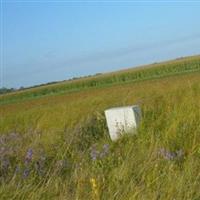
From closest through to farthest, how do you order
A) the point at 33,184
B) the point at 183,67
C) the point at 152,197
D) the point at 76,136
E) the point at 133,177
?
the point at 152,197 < the point at 133,177 < the point at 33,184 < the point at 76,136 < the point at 183,67

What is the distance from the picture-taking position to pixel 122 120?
630cm

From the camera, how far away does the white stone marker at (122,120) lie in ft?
19.9

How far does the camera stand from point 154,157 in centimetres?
438

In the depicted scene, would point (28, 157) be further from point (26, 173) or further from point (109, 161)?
point (109, 161)

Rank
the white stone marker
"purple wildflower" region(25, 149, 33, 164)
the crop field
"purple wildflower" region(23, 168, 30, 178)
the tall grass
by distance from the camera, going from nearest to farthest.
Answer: the crop field, "purple wildflower" region(23, 168, 30, 178), "purple wildflower" region(25, 149, 33, 164), the white stone marker, the tall grass

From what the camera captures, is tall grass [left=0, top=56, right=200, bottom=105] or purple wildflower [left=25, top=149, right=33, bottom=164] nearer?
purple wildflower [left=25, top=149, right=33, bottom=164]

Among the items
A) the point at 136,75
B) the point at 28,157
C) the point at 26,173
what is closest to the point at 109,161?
the point at 26,173

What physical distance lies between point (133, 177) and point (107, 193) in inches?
16.7

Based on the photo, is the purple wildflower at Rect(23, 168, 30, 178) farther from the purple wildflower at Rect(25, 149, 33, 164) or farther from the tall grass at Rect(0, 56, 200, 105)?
the tall grass at Rect(0, 56, 200, 105)

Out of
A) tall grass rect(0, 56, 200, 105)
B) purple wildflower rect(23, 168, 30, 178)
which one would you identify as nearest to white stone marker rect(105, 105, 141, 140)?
purple wildflower rect(23, 168, 30, 178)

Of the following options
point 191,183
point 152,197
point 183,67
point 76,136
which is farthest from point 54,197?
point 183,67

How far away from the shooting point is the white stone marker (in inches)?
239

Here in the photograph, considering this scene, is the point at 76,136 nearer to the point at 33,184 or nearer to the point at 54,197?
the point at 33,184

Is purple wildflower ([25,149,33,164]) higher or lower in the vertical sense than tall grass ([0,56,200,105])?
lower
